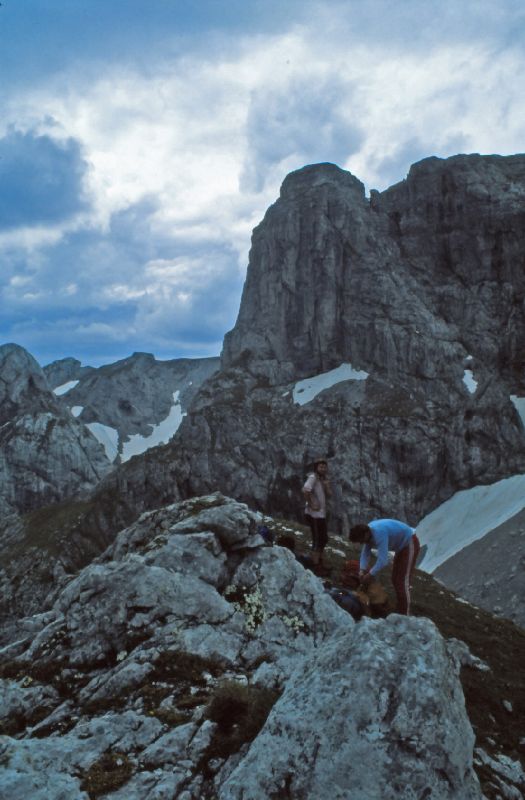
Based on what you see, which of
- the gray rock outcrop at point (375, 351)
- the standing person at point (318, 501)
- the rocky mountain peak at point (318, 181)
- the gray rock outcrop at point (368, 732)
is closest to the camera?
the gray rock outcrop at point (368, 732)

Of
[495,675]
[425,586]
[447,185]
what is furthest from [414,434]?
[495,675]

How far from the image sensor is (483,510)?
80.2 meters

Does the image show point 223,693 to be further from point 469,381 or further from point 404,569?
point 469,381

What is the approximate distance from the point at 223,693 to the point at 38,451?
153m

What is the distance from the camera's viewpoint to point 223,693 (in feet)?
23.8

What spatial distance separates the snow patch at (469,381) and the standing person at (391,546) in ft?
330

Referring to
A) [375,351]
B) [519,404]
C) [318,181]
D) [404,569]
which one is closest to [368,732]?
[404,569]

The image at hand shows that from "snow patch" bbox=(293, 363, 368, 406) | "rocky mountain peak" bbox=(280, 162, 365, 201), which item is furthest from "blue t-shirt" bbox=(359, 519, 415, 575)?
"rocky mountain peak" bbox=(280, 162, 365, 201)

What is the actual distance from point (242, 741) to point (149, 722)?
6.67ft

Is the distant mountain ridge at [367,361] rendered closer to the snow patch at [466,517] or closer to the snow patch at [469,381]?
the snow patch at [469,381]

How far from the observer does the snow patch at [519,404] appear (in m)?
A: 100

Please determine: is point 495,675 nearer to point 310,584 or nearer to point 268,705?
point 310,584

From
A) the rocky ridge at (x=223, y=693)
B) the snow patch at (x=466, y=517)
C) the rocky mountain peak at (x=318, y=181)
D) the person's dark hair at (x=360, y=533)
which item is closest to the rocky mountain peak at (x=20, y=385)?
the rocky mountain peak at (x=318, y=181)

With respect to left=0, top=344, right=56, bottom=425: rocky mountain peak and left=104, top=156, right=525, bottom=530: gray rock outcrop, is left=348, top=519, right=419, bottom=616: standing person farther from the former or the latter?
left=0, top=344, right=56, bottom=425: rocky mountain peak
